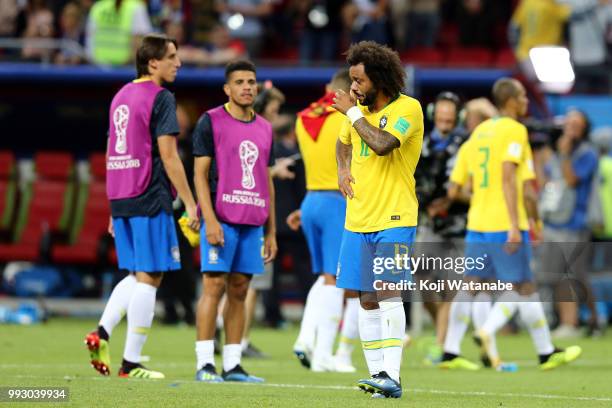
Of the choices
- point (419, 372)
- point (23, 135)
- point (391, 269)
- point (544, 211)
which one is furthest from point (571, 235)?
point (391, 269)

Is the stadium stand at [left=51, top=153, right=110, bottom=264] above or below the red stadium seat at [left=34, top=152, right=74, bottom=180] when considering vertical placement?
below

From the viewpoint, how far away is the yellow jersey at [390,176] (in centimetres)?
864

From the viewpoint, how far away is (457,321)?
12359 mm

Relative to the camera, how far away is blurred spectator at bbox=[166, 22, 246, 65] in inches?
758

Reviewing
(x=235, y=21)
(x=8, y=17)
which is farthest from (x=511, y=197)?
(x=8, y=17)

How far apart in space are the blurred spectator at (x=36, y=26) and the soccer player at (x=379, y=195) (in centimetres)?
1145

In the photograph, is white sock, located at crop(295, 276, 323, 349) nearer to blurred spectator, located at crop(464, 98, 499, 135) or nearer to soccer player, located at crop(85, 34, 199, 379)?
soccer player, located at crop(85, 34, 199, 379)

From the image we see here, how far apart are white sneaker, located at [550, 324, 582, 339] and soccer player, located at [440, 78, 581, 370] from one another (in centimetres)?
494

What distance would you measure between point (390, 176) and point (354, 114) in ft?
1.41

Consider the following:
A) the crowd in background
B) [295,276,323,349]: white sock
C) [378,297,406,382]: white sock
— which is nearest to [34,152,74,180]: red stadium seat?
the crowd in background

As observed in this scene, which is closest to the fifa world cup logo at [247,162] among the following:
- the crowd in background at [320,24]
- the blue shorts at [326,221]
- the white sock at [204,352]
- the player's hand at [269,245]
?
the player's hand at [269,245]

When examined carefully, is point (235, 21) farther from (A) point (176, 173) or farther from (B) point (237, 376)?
(B) point (237, 376)

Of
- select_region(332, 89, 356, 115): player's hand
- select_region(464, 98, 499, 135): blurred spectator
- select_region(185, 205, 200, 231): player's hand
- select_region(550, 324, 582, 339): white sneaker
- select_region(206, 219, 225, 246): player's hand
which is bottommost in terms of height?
select_region(550, 324, 582, 339): white sneaker

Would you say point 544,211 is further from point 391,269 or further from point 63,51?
point 391,269
